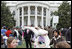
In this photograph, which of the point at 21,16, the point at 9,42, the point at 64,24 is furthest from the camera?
the point at 21,16

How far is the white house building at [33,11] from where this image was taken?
3572 centimetres

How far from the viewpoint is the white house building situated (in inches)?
1406

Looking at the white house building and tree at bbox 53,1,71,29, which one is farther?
the white house building

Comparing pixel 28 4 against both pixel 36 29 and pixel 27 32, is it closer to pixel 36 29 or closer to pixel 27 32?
pixel 27 32

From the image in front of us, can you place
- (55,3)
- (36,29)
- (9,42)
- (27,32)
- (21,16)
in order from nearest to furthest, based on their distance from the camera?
(9,42)
(36,29)
(27,32)
(21,16)
(55,3)

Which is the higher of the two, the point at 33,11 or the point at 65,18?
the point at 65,18

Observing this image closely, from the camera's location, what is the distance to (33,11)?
37.7 meters

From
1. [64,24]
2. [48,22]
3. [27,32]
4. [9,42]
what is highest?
[9,42]

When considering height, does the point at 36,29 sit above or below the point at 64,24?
above

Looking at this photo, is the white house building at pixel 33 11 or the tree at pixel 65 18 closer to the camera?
the tree at pixel 65 18

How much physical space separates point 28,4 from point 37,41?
3259cm

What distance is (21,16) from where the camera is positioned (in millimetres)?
37938

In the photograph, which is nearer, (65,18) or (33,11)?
(65,18)

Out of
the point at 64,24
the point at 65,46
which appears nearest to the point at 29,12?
the point at 64,24
